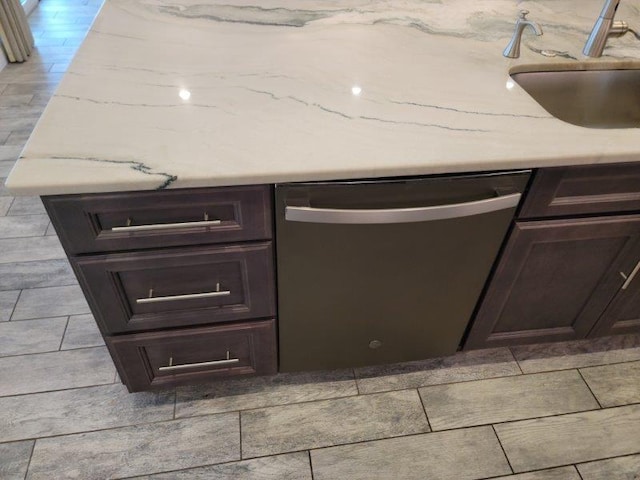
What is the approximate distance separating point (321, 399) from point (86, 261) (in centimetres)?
88

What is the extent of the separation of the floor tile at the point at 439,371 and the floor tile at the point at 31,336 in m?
1.10

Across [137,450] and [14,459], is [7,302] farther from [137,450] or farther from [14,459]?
[137,450]

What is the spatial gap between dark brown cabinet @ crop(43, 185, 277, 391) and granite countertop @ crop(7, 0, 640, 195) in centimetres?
8

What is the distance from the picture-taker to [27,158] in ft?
2.98

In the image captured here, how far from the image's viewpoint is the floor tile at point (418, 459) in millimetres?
1384

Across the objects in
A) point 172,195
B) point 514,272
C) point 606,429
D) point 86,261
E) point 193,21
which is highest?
point 193,21

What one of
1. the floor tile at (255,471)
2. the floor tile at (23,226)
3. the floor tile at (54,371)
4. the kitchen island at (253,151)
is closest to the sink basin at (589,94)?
the kitchen island at (253,151)

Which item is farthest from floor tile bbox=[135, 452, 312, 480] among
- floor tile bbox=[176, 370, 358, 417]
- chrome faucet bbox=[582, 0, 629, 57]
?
chrome faucet bbox=[582, 0, 629, 57]

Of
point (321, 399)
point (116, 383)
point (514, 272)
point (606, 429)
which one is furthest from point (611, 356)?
point (116, 383)

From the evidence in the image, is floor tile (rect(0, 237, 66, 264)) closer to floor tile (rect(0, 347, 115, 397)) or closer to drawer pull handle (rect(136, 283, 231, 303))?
floor tile (rect(0, 347, 115, 397))

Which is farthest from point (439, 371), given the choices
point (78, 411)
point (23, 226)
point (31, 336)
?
point (23, 226)

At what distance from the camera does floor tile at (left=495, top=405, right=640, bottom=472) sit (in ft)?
4.74

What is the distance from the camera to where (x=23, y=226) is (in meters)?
2.07

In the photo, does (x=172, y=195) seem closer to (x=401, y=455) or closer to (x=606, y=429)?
(x=401, y=455)
